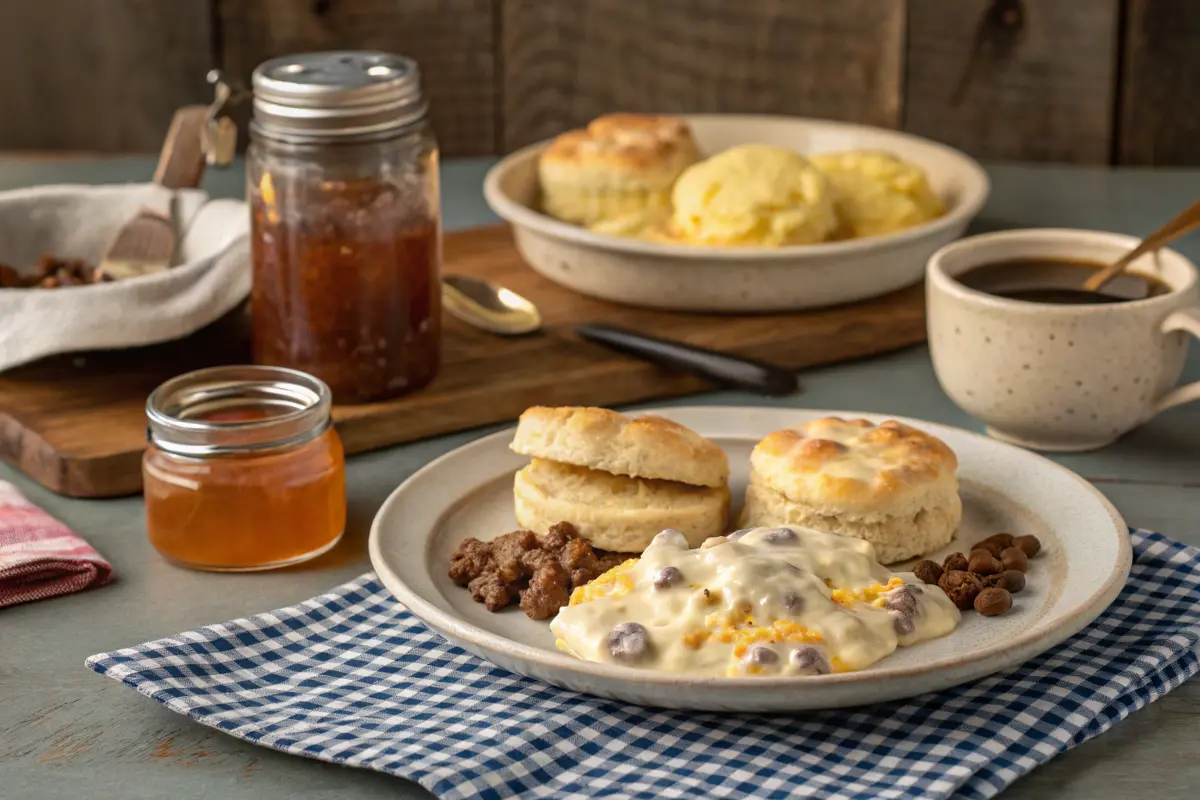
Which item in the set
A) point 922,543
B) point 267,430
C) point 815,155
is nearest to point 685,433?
point 922,543

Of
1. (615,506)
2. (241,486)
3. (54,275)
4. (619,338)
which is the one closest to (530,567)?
(615,506)

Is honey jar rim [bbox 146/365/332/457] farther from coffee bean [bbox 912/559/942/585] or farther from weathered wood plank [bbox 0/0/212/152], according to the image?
weathered wood plank [bbox 0/0/212/152]

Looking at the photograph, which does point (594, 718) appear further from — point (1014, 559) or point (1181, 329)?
point (1181, 329)

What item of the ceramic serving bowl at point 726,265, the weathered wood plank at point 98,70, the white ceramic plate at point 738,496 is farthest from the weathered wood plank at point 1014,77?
the white ceramic plate at point 738,496

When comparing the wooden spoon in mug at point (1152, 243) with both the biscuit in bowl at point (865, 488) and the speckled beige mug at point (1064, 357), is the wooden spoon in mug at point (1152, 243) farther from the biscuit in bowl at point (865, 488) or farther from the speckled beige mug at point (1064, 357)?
the biscuit in bowl at point (865, 488)

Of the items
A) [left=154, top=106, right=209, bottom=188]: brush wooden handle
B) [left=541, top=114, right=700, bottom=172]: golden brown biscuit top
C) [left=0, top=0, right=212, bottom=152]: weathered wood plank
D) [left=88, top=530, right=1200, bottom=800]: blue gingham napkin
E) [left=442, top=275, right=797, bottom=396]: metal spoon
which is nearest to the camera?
[left=88, top=530, right=1200, bottom=800]: blue gingham napkin

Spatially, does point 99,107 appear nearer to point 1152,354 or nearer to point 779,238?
point 779,238

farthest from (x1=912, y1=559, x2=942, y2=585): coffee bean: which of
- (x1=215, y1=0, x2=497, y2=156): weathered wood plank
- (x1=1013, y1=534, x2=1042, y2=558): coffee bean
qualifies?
(x1=215, y1=0, x2=497, y2=156): weathered wood plank
